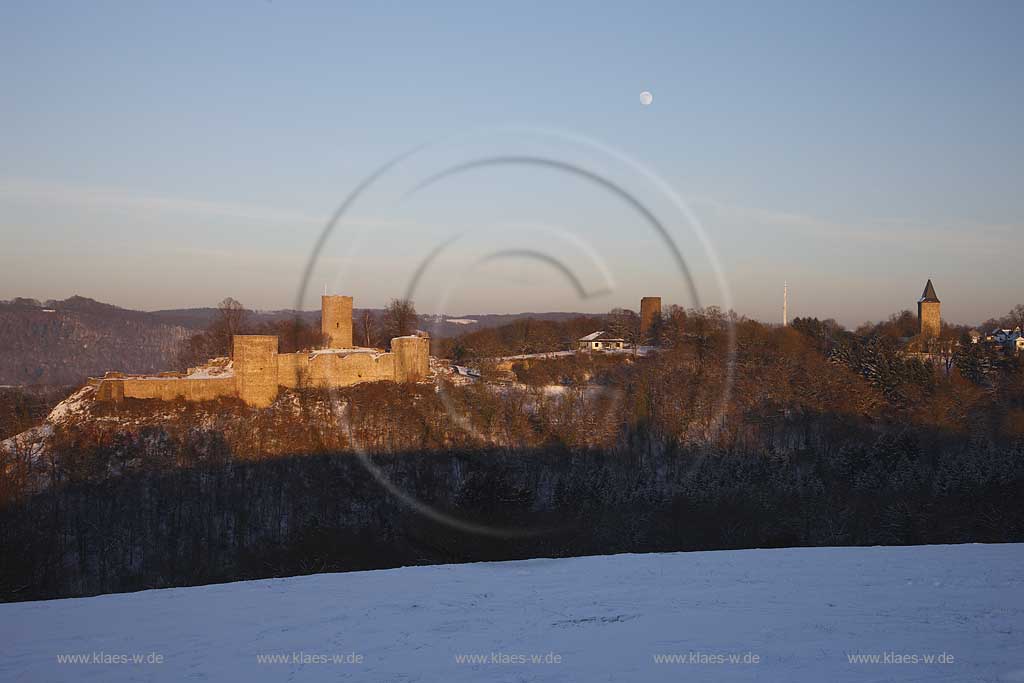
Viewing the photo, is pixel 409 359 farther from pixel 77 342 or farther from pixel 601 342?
pixel 77 342

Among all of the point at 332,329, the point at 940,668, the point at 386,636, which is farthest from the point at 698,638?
the point at 332,329

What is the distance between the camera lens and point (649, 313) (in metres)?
56.1

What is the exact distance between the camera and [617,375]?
4412 cm

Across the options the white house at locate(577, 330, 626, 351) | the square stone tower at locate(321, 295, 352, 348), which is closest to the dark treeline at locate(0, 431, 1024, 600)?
the square stone tower at locate(321, 295, 352, 348)

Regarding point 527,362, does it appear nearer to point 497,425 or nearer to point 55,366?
point 497,425

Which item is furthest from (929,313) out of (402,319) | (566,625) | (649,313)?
(566,625)

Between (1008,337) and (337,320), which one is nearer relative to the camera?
(337,320)

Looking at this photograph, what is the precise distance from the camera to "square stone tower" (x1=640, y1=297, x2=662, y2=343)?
182 feet

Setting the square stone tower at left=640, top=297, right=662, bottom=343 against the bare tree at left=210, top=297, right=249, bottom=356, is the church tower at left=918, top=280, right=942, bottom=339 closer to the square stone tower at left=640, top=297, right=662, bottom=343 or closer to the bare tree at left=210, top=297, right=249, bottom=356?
the square stone tower at left=640, top=297, right=662, bottom=343

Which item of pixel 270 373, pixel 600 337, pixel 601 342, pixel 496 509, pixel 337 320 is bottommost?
pixel 496 509

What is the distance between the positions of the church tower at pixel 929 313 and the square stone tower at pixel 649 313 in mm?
26564

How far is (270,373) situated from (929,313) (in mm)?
54732

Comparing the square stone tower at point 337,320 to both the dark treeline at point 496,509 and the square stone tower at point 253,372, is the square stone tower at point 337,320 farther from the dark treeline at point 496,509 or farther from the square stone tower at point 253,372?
the dark treeline at point 496,509

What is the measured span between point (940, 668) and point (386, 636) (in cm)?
533
